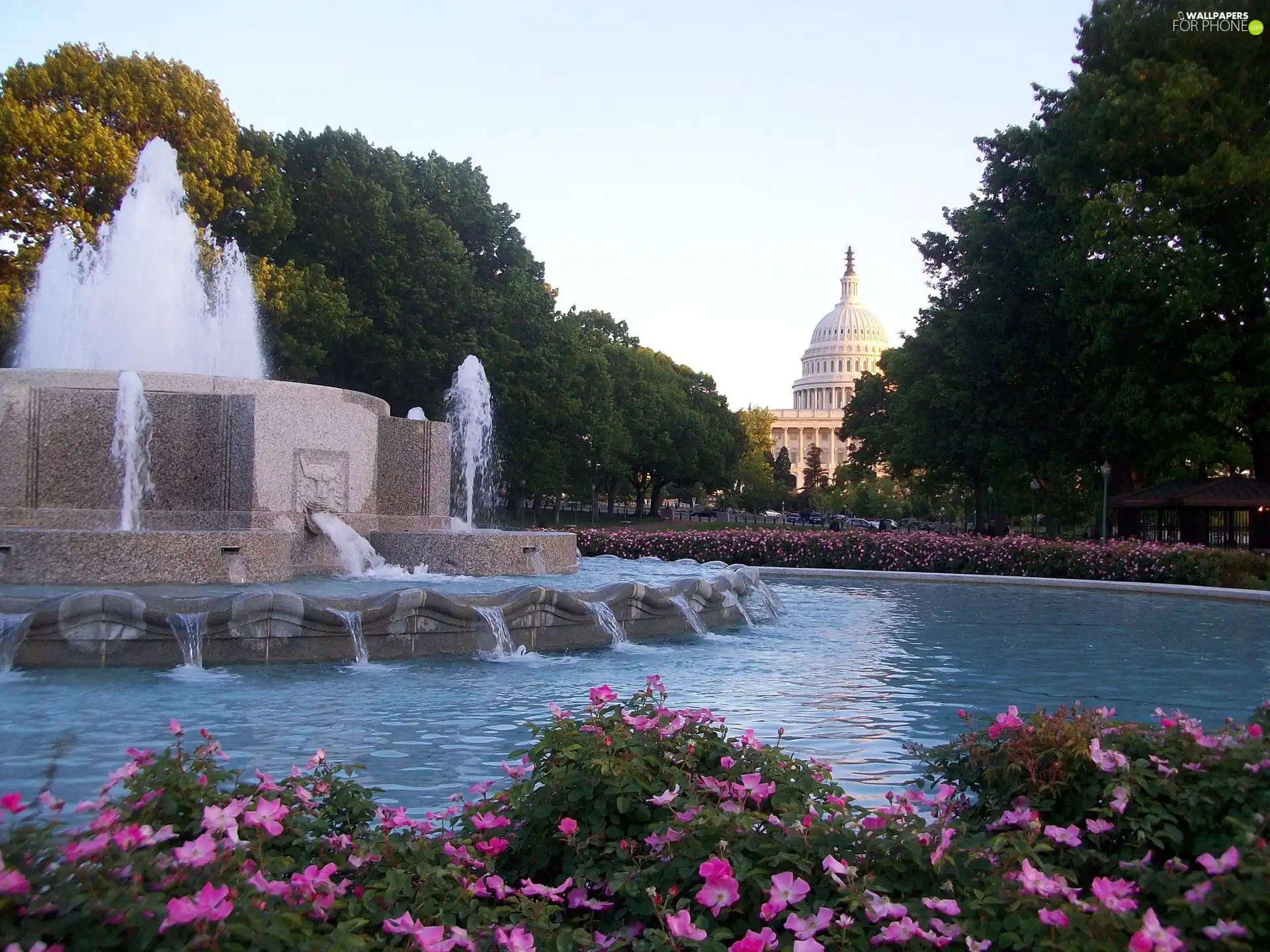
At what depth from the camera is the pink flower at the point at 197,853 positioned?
283 centimetres

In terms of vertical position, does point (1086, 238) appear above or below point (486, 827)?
above

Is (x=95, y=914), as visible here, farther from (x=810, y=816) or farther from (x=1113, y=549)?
(x=1113, y=549)

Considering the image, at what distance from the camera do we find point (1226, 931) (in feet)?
8.64

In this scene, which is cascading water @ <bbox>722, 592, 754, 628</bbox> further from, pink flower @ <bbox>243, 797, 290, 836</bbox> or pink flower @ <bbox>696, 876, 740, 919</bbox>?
pink flower @ <bbox>696, 876, 740, 919</bbox>

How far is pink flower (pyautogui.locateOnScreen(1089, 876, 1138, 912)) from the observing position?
2830 millimetres

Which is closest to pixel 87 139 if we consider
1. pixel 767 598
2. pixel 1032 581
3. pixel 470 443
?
pixel 470 443

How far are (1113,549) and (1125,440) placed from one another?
852cm

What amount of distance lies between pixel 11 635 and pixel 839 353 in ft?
537

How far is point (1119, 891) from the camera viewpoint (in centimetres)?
290

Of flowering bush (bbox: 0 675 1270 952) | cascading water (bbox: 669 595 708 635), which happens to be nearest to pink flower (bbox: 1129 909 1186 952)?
flowering bush (bbox: 0 675 1270 952)

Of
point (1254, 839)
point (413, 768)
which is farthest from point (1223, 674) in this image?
point (1254, 839)

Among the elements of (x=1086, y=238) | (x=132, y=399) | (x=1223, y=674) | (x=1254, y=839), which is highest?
(x=1086, y=238)

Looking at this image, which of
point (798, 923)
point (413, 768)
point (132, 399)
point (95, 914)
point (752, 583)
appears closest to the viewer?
point (95, 914)

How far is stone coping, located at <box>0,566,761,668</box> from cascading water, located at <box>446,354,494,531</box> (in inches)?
289
